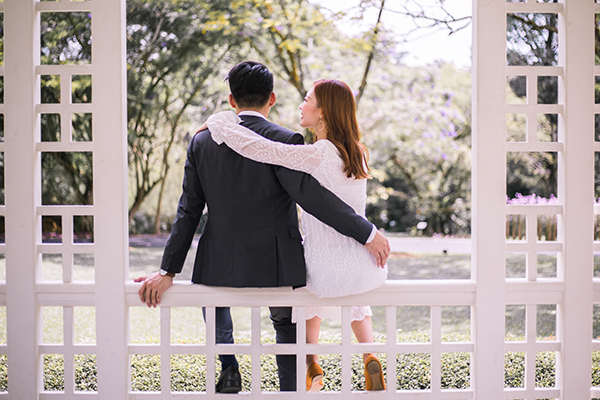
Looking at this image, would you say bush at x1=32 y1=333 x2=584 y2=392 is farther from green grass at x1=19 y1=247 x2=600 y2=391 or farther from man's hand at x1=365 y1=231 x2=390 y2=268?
man's hand at x1=365 y1=231 x2=390 y2=268

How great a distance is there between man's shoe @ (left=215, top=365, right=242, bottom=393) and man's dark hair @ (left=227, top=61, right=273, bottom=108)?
1083 mm

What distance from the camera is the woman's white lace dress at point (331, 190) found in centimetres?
184

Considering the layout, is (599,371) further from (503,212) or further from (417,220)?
(417,220)

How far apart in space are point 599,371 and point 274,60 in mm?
6363

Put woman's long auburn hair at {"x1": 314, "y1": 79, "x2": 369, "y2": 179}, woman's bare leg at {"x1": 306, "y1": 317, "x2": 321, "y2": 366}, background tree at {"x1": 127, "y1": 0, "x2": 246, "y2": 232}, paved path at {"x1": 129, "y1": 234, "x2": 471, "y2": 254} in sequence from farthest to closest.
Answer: paved path at {"x1": 129, "y1": 234, "x2": 471, "y2": 254} < background tree at {"x1": 127, "y1": 0, "x2": 246, "y2": 232} < woman's bare leg at {"x1": 306, "y1": 317, "x2": 321, "y2": 366} < woman's long auburn hair at {"x1": 314, "y1": 79, "x2": 369, "y2": 179}

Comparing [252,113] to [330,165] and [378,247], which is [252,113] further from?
[378,247]

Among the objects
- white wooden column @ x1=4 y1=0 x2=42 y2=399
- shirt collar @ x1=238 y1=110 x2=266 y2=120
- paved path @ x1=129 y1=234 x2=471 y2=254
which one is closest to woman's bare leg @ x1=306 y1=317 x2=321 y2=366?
shirt collar @ x1=238 y1=110 x2=266 y2=120

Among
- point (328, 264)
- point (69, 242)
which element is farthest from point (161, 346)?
point (328, 264)

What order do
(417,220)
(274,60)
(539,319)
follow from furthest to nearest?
(417,220) < (274,60) < (539,319)

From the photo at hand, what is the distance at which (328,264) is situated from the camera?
6.28ft

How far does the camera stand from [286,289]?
1984 millimetres

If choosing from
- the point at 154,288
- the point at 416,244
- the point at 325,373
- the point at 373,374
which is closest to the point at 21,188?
the point at 154,288

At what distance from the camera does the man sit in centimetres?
188

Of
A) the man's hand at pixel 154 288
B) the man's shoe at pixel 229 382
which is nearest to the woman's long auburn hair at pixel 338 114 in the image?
the man's hand at pixel 154 288
